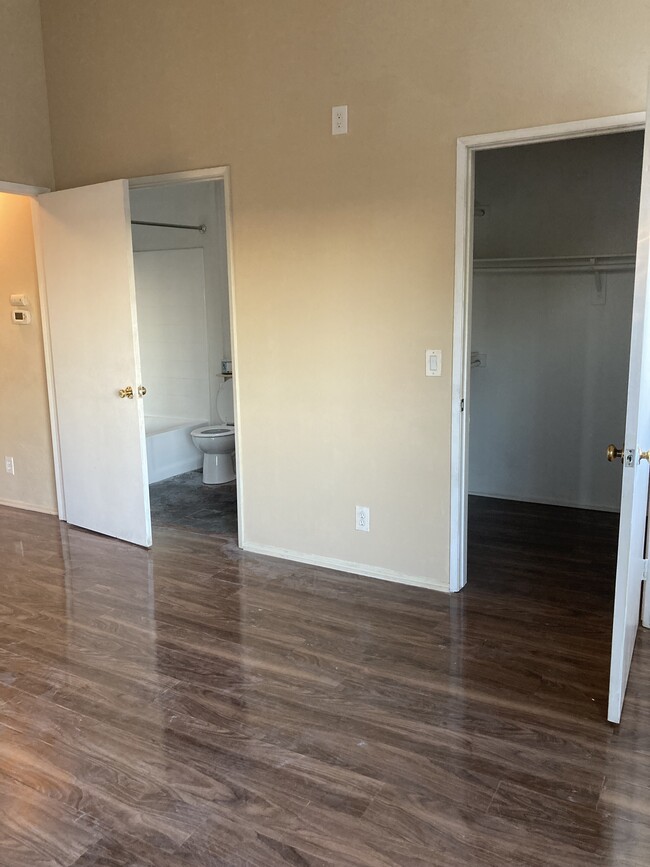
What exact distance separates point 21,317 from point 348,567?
2.77m

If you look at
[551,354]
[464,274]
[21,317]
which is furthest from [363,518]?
→ [21,317]

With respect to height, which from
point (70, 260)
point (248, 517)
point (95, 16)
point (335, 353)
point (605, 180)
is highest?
point (95, 16)

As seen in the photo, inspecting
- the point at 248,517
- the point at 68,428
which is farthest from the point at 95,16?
the point at 248,517

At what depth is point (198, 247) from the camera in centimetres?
603

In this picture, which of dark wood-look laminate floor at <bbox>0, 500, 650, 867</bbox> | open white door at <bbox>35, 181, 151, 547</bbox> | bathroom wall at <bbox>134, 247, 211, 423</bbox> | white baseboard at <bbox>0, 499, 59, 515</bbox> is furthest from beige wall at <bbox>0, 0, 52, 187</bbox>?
dark wood-look laminate floor at <bbox>0, 500, 650, 867</bbox>

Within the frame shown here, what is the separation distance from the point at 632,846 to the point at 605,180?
3735 mm

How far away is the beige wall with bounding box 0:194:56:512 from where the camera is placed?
4633 mm

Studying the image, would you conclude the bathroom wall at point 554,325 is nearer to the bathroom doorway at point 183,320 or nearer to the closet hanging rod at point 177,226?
the bathroom doorway at point 183,320

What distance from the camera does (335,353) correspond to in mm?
3555

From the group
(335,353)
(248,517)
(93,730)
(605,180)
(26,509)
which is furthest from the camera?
(26,509)

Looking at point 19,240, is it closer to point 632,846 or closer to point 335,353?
point 335,353

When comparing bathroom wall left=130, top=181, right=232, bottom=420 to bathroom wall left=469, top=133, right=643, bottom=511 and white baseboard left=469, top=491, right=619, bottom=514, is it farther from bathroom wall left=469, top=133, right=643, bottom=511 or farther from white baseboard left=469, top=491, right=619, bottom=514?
white baseboard left=469, top=491, right=619, bottom=514

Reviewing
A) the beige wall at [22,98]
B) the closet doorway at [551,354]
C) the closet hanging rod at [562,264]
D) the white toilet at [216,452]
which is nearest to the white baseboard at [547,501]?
the closet doorway at [551,354]

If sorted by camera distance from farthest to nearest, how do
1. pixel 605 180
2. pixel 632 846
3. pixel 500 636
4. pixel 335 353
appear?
1. pixel 605 180
2. pixel 335 353
3. pixel 500 636
4. pixel 632 846
